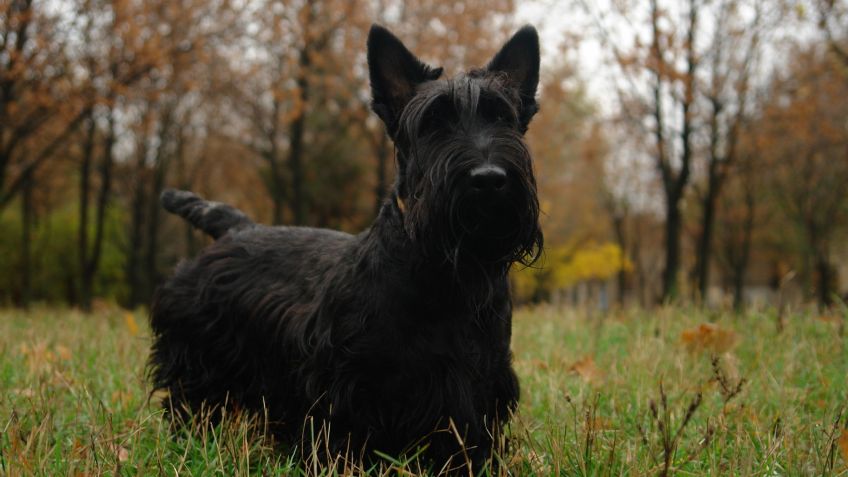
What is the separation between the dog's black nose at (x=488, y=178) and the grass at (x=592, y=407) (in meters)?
0.81

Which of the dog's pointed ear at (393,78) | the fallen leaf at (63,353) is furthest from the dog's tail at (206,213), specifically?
the dog's pointed ear at (393,78)

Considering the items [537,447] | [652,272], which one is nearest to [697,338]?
[537,447]

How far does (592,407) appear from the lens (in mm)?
3039

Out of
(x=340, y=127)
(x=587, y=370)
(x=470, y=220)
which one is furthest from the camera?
(x=340, y=127)

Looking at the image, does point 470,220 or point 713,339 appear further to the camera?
point 713,339

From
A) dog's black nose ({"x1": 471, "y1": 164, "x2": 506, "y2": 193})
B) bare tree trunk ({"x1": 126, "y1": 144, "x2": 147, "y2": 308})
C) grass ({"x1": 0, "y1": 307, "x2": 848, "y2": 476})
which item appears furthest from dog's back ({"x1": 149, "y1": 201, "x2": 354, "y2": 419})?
bare tree trunk ({"x1": 126, "y1": 144, "x2": 147, "y2": 308})

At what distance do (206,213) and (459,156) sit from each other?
241cm

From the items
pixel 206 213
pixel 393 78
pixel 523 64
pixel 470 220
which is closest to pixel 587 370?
pixel 523 64

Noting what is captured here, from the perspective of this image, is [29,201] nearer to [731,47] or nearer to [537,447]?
[731,47]

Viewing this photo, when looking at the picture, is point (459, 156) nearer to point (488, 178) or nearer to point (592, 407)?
point (488, 178)

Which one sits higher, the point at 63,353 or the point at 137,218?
the point at 137,218

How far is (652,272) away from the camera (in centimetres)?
3394

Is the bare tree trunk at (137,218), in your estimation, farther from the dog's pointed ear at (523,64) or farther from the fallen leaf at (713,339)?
the dog's pointed ear at (523,64)

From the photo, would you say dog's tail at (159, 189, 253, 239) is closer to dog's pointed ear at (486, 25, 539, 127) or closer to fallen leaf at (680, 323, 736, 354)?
A: dog's pointed ear at (486, 25, 539, 127)
